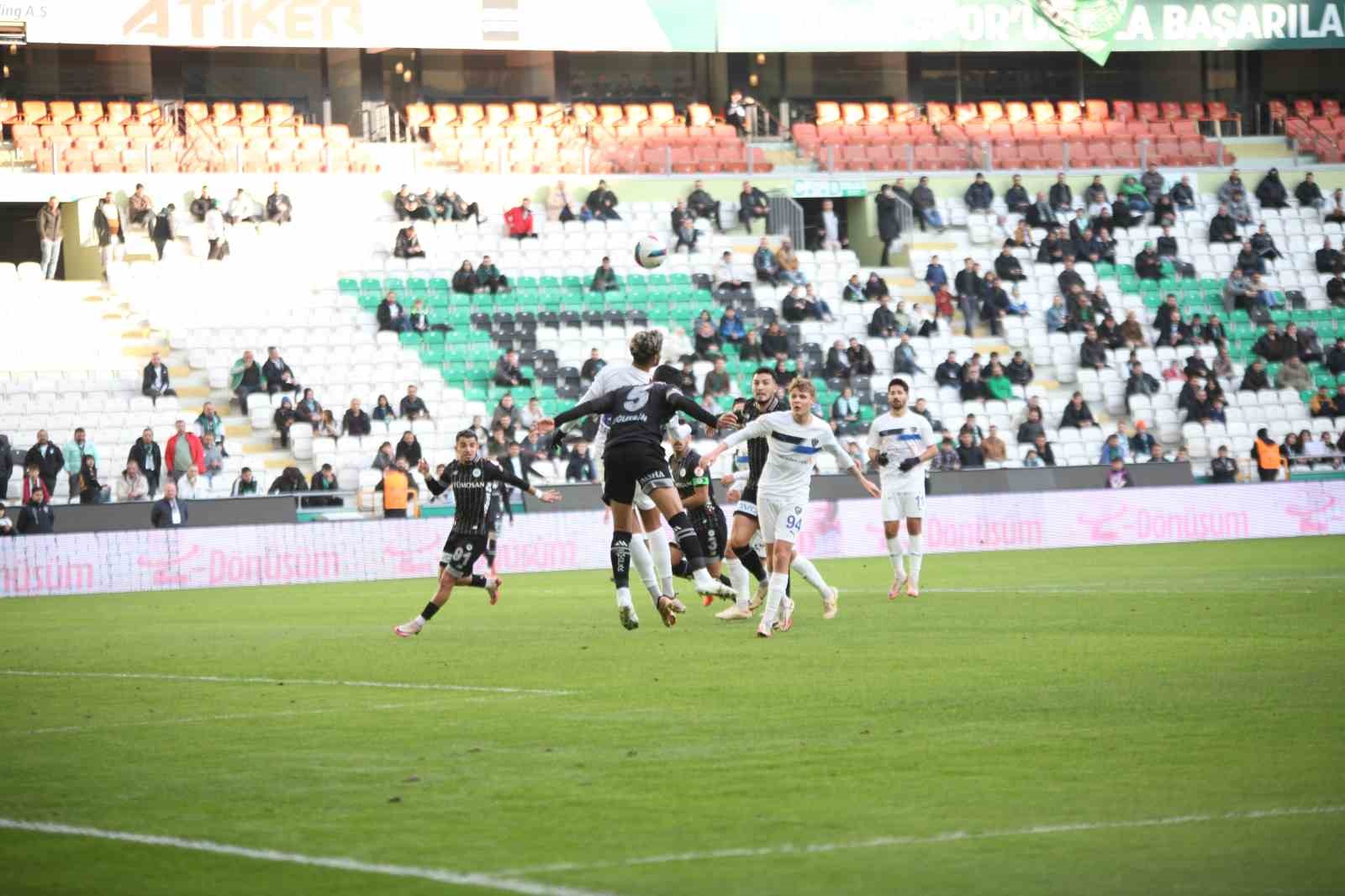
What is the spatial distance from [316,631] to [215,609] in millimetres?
4097

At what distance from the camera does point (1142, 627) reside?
15.1m

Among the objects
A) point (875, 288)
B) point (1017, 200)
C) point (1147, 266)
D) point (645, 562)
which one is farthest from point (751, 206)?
point (645, 562)

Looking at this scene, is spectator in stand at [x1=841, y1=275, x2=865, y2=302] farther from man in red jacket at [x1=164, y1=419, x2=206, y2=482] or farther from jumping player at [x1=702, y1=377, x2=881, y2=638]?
jumping player at [x1=702, y1=377, x2=881, y2=638]

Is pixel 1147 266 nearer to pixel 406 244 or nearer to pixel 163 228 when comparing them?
pixel 406 244

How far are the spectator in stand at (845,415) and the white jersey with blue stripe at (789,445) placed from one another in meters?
18.1

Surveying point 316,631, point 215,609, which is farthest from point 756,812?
point 215,609

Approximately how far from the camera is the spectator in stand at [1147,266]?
4016 cm

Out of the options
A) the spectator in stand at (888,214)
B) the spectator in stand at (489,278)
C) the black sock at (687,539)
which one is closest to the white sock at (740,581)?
the black sock at (687,539)

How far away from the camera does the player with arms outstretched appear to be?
645 inches

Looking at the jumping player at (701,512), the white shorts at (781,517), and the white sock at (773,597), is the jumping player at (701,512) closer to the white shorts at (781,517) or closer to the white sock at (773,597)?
the white shorts at (781,517)

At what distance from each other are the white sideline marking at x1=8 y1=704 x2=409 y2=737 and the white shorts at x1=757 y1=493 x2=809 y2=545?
4415mm

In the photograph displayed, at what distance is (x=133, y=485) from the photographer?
28.5 m

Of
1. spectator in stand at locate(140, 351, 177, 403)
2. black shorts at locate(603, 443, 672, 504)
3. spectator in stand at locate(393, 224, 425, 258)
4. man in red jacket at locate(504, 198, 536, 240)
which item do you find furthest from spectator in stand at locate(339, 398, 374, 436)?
black shorts at locate(603, 443, 672, 504)

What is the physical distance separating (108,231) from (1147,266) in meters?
20.5
